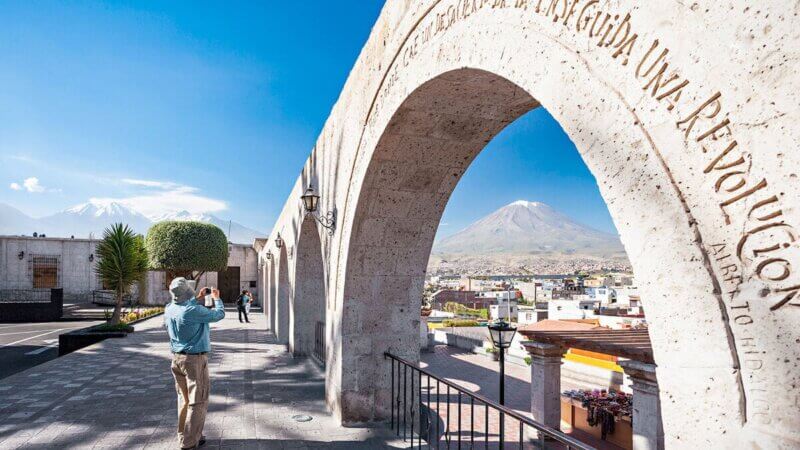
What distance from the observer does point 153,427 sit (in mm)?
5035

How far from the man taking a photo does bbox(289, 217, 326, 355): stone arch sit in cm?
384

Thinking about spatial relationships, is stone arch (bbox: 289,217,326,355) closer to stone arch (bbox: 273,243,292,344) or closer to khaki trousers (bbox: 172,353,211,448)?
stone arch (bbox: 273,243,292,344)

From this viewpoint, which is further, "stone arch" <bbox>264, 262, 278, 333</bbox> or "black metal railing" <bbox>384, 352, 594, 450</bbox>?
"stone arch" <bbox>264, 262, 278, 333</bbox>

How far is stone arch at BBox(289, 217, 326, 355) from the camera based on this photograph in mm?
8539

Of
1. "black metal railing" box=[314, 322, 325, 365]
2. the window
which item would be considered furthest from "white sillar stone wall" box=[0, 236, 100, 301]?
"black metal railing" box=[314, 322, 325, 365]

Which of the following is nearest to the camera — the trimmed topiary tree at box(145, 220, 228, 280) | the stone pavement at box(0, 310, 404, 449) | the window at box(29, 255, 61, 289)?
the stone pavement at box(0, 310, 404, 449)

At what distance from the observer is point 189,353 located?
4191mm

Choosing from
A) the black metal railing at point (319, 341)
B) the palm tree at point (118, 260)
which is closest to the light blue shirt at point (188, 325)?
the black metal railing at point (319, 341)

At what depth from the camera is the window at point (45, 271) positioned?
2698 centimetres

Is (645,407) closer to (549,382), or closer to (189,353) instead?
(549,382)

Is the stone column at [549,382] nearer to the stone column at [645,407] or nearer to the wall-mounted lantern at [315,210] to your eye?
the stone column at [645,407]

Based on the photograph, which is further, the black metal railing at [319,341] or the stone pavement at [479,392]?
the black metal railing at [319,341]

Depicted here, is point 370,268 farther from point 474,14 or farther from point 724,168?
point 724,168

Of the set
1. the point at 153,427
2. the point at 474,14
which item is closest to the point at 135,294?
the point at 153,427
